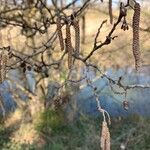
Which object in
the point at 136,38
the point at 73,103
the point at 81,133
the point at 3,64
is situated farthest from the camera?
the point at 73,103

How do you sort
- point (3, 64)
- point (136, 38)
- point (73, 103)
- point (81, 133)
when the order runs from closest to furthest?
point (136, 38) < point (3, 64) < point (81, 133) < point (73, 103)

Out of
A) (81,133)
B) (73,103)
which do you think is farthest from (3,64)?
(73,103)

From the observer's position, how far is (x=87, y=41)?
8.81 metres

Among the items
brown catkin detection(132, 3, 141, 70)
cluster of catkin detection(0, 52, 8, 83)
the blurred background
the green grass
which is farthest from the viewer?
the blurred background

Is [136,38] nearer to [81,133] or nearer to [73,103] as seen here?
[81,133]

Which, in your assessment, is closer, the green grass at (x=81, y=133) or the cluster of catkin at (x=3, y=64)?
the cluster of catkin at (x=3, y=64)

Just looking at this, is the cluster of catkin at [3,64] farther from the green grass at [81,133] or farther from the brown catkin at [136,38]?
the green grass at [81,133]

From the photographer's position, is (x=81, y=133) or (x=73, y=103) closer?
(x=81, y=133)

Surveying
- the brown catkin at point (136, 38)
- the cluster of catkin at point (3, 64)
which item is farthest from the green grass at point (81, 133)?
the brown catkin at point (136, 38)

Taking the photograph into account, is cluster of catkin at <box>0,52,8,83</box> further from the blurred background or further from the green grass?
the blurred background

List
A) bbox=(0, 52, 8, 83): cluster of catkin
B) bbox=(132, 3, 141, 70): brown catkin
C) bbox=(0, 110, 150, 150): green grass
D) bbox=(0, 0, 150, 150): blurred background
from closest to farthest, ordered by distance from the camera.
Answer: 1. bbox=(132, 3, 141, 70): brown catkin
2. bbox=(0, 52, 8, 83): cluster of catkin
3. bbox=(0, 110, 150, 150): green grass
4. bbox=(0, 0, 150, 150): blurred background

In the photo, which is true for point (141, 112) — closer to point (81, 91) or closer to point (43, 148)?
point (81, 91)

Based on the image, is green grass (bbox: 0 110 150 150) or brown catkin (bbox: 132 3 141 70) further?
green grass (bbox: 0 110 150 150)

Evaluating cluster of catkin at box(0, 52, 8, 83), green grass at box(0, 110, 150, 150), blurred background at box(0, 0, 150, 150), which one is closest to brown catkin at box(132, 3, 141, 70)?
cluster of catkin at box(0, 52, 8, 83)
